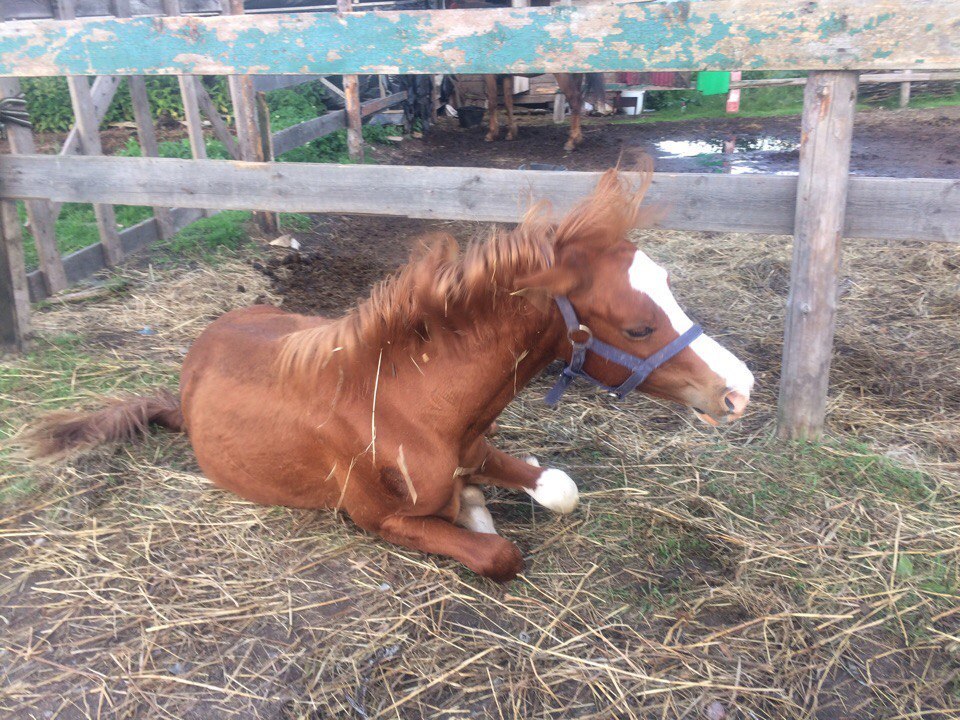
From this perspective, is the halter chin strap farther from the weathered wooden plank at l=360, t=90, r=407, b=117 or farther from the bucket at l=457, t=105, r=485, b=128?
the bucket at l=457, t=105, r=485, b=128

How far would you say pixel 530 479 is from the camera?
2.81m

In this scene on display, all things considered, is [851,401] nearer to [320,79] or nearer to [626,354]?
[626,354]

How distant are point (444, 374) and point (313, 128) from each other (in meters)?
6.57

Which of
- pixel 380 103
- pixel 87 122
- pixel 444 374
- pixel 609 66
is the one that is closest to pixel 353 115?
pixel 380 103

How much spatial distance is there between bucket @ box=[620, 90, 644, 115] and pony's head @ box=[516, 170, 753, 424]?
1171 centimetres

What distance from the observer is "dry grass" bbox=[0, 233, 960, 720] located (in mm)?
2146

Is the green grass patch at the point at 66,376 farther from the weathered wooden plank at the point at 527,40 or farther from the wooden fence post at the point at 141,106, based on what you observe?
the wooden fence post at the point at 141,106

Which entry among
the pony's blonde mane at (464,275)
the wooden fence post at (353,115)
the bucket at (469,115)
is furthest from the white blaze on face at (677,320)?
the bucket at (469,115)

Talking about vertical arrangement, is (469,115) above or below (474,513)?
above

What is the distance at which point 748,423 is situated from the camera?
3506 mm

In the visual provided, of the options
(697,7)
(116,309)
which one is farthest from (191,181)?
(697,7)

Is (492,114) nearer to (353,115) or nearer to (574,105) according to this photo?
(574,105)

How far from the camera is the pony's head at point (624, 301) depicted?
83.2 inches

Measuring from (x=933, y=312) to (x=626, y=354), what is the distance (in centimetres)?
351
